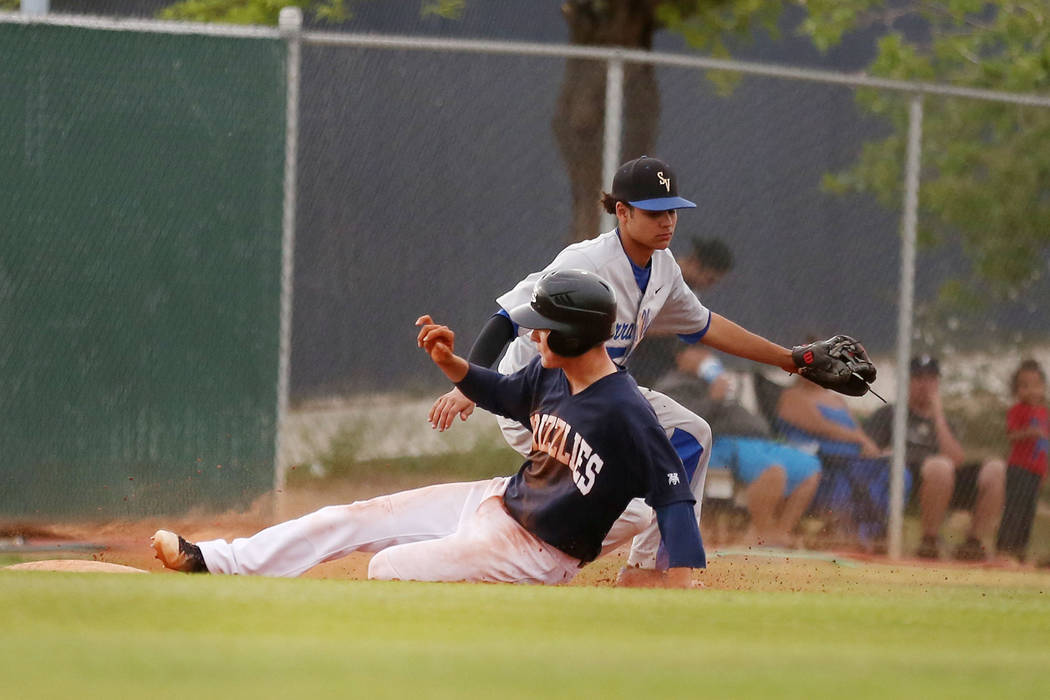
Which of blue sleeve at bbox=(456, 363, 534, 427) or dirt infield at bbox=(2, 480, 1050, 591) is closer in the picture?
blue sleeve at bbox=(456, 363, 534, 427)

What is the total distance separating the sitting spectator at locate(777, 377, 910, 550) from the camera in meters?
8.60

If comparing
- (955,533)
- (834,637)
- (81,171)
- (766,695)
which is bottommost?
(955,533)

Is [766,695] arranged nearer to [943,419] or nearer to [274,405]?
[274,405]

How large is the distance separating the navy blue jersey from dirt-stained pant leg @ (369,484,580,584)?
0.05m

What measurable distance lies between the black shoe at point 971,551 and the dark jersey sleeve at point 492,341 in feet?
13.9

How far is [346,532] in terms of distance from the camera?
548 cm

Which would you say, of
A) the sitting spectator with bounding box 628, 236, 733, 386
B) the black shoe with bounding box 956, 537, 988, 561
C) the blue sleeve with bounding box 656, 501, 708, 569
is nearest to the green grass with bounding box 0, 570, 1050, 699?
the blue sleeve with bounding box 656, 501, 708, 569

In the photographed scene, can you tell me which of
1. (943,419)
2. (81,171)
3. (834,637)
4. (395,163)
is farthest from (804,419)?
(834,637)

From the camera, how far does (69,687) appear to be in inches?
105

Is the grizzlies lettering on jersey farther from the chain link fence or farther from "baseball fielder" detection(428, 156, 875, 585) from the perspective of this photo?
the chain link fence

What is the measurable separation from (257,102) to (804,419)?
3.59m

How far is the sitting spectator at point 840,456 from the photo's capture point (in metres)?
8.60

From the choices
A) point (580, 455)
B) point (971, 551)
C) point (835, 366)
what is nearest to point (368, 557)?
point (835, 366)

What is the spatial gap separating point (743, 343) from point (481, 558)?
1789mm
